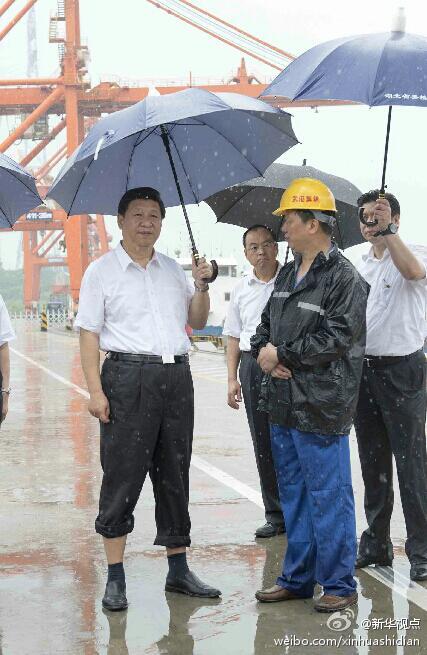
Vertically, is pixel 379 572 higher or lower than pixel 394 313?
lower

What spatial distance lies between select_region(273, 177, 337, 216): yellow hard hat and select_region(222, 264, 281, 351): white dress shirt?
4.90ft

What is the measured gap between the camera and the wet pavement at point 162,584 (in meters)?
3.96

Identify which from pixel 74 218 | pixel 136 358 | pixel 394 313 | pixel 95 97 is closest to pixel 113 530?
pixel 136 358

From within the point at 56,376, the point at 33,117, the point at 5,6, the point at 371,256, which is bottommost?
the point at 56,376

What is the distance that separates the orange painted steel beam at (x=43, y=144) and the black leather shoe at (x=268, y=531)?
166 feet

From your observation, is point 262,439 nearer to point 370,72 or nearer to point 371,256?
point 371,256

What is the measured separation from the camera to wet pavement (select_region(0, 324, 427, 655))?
13.0 feet

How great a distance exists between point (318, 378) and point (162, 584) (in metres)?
1.35

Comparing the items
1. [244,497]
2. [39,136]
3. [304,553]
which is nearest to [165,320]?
[304,553]

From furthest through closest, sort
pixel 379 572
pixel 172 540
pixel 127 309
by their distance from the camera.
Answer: pixel 379 572 < pixel 172 540 < pixel 127 309

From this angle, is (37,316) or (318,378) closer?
(318,378)

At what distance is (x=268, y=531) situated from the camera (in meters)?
5.69

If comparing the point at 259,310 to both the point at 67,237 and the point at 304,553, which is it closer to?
the point at 304,553

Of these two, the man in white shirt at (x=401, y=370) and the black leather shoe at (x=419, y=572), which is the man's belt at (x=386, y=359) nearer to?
the man in white shirt at (x=401, y=370)
